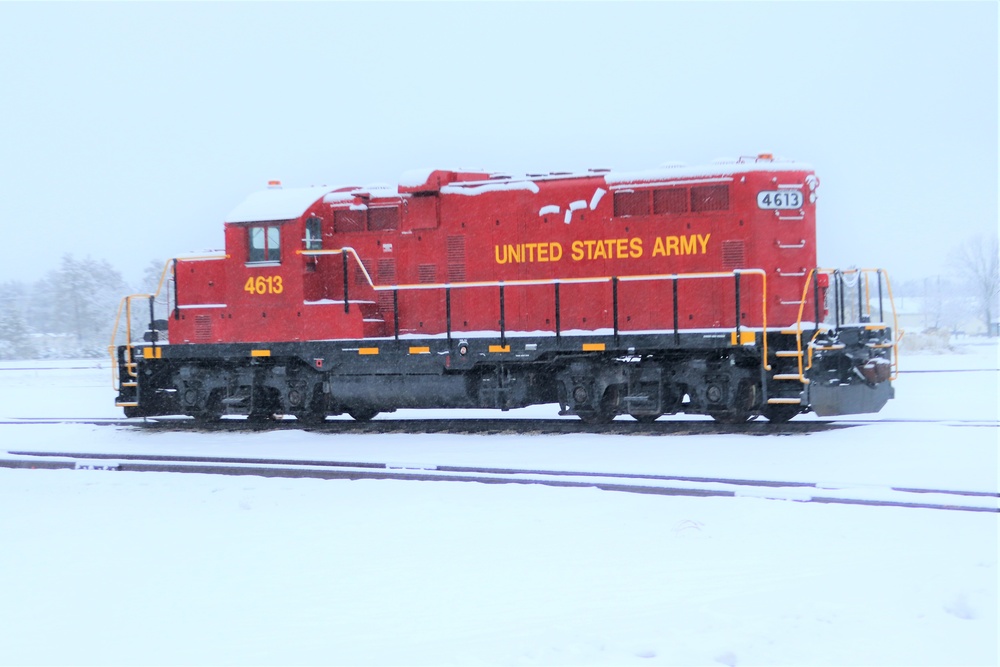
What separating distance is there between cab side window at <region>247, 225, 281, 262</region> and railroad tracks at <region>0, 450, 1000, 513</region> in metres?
3.51

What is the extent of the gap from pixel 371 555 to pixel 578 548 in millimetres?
1322

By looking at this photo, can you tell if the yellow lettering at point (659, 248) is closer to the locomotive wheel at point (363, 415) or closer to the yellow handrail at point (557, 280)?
the yellow handrail at point (557, 280)

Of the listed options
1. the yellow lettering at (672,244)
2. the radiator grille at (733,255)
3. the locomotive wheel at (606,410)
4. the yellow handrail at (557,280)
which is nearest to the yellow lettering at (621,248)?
the yellow handrail at (557,280)

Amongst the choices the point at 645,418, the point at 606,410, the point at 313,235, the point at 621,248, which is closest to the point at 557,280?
the point at 621,248

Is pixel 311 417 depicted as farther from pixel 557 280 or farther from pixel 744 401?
pixel 744 401

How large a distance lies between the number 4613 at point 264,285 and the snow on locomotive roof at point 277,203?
80 cm

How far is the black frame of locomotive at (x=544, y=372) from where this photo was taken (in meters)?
11.5

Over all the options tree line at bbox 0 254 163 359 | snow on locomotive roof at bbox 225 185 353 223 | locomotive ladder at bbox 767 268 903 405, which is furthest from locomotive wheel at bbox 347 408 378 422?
tree line at bbox 0 254 163 359

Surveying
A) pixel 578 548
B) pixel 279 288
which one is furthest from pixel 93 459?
pixel 578 548

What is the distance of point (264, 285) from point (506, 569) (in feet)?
28.5

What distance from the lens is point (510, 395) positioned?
42.0 ft

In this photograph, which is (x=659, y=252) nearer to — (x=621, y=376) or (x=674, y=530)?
(x=621, y=376)

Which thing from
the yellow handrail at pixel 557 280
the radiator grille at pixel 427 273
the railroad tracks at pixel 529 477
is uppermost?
the radiator grille at pixel 427 273

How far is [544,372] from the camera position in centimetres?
1282
